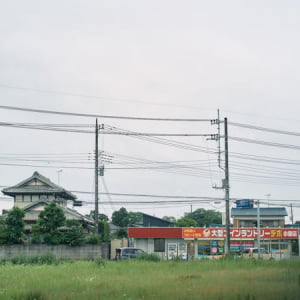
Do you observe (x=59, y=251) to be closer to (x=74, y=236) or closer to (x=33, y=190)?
(x=74, y=236)

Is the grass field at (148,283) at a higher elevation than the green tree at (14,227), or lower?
lower

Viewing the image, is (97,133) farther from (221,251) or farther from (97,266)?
(221,251)

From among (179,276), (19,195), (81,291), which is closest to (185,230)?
(19,195)

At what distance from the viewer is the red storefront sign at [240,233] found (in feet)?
152

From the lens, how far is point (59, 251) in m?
37.5

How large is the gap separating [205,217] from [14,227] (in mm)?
71832

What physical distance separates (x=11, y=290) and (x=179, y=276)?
786 centimetres

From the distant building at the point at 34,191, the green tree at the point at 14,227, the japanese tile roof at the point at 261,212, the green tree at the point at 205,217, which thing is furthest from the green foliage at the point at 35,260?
the green tree at the point at 205,217

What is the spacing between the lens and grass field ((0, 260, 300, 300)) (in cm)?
1692

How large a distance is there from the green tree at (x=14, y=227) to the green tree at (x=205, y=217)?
6542 cm

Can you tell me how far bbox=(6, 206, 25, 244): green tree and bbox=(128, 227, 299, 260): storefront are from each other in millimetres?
10950

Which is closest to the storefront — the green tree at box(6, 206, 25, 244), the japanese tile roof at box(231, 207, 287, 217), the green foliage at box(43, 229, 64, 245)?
the green foliage at box(43, 229, 64, 245)

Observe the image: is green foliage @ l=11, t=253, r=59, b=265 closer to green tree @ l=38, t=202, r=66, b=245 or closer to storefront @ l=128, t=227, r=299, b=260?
green tree @ l=38, t=202, r=66, b=245

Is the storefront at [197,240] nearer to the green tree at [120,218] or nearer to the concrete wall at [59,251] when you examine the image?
the concrete wall at [59,251]
